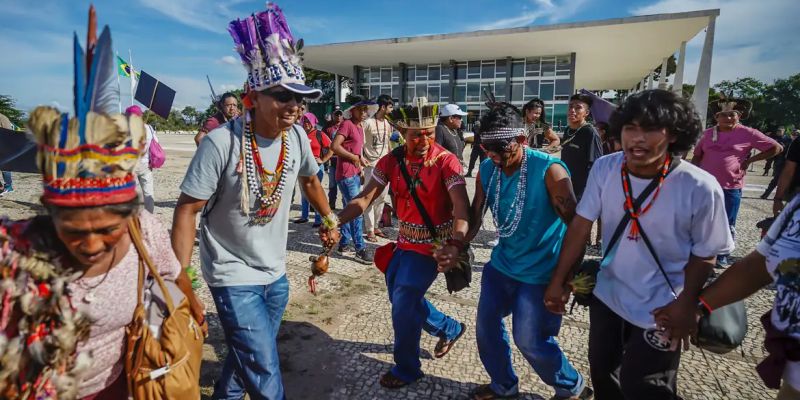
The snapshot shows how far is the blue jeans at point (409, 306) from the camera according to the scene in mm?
2949

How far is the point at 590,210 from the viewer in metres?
2.37

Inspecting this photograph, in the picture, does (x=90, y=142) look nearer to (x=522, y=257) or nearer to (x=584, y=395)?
(x=522, y=257)

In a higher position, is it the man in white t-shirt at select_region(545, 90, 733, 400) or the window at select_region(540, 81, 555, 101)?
the window at select_region(540, 81, 555, 101)

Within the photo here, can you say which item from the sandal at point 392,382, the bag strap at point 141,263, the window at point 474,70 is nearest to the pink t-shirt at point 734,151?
the sandal at point 392,382

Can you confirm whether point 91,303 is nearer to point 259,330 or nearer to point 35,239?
point 35,239

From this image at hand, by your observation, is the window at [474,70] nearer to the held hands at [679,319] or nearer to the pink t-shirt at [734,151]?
the pink t-shirt at [734,151]

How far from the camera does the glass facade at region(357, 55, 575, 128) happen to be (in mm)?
28078

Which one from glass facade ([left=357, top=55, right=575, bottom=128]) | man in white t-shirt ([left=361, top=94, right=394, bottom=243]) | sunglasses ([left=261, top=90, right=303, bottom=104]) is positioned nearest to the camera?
sunglasses ([left=261, top=90, right=303, bottom=104])

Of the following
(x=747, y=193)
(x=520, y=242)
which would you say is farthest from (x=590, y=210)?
(x=747, y=193)

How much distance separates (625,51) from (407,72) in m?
14.5

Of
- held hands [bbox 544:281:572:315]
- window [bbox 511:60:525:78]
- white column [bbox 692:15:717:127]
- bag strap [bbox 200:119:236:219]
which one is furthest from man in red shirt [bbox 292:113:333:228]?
window [bbox 511:60:525:78]

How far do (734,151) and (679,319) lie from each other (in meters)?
4.93

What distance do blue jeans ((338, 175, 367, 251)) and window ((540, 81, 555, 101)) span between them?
24.4 metres

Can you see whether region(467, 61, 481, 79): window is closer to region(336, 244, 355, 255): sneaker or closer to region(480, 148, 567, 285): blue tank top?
region(336, 244, 355, 255): sneaker
